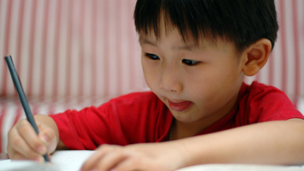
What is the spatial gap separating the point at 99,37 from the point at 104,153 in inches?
40.5

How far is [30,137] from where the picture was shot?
1.57 feet

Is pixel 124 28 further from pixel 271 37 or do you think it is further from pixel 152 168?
pixel 152 168

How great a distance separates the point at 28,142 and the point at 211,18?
14.1 inches

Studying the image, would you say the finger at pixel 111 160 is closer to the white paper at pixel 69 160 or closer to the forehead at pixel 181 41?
the white paper at pixel 69 160

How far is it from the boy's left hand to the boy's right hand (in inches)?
4.5

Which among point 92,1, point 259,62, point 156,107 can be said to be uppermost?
point 92,1

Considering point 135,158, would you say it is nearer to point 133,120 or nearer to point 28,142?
point 28,142

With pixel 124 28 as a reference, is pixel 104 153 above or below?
below

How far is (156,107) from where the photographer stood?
2.51ft

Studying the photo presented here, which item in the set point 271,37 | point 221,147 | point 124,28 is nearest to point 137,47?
point 124,28

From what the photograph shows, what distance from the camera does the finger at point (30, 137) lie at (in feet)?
1.50

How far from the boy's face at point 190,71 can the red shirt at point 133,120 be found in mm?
73

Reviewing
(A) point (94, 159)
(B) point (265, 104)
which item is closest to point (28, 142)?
(A) point (94, 159)

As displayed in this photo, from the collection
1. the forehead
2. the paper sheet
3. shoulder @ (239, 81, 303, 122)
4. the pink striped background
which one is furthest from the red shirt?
the pink striped background
